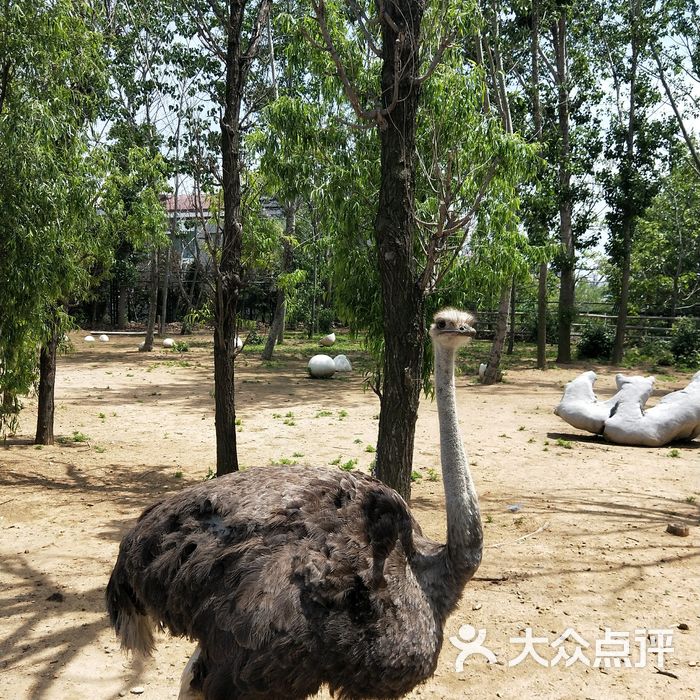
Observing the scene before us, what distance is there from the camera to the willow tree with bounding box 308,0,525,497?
175 inches

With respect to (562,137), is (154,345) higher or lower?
lower

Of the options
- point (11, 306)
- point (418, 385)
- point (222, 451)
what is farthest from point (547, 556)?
point (11, 306)

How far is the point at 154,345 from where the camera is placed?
2169cm

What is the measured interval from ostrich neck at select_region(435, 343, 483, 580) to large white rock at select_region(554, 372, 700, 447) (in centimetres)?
610

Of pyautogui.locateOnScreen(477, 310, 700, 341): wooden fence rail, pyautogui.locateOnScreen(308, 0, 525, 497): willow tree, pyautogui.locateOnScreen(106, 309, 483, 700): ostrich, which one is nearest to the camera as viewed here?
pyautogui.locateOnScreen(106, 309, 483, 700): ostrich

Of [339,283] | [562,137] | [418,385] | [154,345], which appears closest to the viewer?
[418,385]

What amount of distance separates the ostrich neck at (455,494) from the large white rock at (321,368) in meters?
11.5

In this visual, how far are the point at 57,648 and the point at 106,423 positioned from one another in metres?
6.17

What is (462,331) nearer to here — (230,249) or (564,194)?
(230,249)

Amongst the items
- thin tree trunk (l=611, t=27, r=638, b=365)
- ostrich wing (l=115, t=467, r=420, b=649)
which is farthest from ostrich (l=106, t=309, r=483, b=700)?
thin tree trunk (l=611, t=27, r=638, b=365)

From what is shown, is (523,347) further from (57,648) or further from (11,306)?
(57,648)

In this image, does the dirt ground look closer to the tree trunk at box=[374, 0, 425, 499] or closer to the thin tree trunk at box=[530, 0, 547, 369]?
the tree trunk at box=[374, 0, 425, 499]

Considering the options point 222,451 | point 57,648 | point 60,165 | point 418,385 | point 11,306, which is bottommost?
point 57,648

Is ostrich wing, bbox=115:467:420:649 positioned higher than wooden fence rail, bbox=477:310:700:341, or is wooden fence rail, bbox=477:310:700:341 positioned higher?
wooden fence rail, bbox=477:310:700:341
